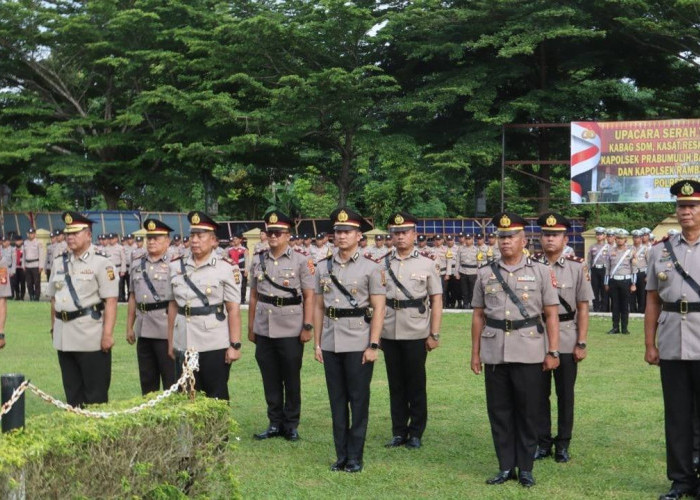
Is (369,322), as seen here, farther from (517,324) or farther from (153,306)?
(153,306)

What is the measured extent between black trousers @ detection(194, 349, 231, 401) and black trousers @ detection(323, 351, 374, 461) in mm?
881

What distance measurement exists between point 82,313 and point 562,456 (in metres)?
4.19

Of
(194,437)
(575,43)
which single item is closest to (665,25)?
(575,43)

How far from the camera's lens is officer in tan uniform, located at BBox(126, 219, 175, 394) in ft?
29.1

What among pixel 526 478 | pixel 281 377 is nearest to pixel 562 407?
pixel 526 478

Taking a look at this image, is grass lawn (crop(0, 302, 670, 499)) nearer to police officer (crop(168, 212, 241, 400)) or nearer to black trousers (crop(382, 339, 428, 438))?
black trousers (crop(382, 339, 428, 438))

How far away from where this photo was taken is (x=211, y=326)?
7.76 meters

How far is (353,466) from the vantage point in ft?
24.5

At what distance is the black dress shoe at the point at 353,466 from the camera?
24.4 feet

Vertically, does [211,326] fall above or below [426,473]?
above

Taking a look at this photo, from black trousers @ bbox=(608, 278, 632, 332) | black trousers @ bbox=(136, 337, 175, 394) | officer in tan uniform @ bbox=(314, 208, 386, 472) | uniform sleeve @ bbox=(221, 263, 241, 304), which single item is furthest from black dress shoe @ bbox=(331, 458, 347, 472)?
black trousers @ bbox=(608, 278, 632, 332)

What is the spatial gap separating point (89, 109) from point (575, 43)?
1910 cm

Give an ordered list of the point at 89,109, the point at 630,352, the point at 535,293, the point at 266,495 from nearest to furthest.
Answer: the point at 266,495 → the point at 535,293 → the point at 630,352 → the point at 89,109

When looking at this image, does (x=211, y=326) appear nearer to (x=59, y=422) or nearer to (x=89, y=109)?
(x=59, y=422)
